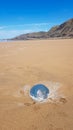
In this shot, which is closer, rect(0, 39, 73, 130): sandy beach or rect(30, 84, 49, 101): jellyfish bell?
rect(0, 39, 73, 130): sandy beach

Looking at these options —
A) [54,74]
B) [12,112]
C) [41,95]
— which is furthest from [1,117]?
[54,74]

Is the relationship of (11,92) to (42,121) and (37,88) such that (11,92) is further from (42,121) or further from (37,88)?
(42,121)

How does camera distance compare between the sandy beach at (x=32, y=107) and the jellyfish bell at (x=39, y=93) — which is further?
the jellyfish bell at (x=39, y=93)

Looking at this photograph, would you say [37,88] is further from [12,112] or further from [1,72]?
[1,72]

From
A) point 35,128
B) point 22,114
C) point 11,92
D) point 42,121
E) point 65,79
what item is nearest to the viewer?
point 35,128

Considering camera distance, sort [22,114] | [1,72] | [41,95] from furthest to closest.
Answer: [1,72] < [41,95] < [22,114]

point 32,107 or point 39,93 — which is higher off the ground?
point 39,93

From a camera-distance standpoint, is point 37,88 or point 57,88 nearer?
point 37,88

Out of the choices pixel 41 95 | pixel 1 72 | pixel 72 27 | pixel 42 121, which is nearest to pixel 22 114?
pixel 42 121

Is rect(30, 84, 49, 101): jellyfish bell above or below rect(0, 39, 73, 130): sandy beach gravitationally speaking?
above

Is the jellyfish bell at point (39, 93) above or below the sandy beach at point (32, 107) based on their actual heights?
above

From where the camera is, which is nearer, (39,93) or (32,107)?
(32,107)
